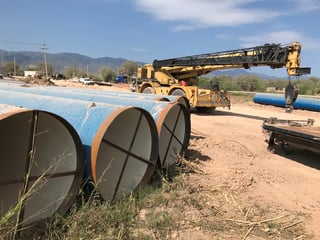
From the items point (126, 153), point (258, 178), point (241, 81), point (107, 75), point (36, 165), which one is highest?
point (107, 75)

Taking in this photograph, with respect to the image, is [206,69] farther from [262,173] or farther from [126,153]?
[126,153]

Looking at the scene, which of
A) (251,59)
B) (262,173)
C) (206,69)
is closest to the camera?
(262,173)

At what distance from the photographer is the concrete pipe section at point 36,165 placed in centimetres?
321

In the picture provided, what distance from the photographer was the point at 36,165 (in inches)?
134

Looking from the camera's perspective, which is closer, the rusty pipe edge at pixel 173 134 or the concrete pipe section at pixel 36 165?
the concrete pipe section at pixel 36 165

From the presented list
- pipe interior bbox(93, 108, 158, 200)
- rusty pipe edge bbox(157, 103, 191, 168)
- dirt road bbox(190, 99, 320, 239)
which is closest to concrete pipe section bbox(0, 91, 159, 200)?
pipe interior bbox(93, 108, 158, 200)

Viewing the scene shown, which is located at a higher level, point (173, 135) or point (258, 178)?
point (173, 135)

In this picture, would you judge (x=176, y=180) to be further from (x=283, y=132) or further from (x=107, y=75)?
(x=107, y=75)

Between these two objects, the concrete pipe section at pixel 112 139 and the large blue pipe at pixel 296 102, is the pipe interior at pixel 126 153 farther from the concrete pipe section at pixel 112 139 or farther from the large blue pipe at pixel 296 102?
the large blue pipe at pixel 296 102

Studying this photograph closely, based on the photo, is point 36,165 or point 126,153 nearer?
point 36,165

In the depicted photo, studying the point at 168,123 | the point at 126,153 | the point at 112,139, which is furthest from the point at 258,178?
the point at 112,139

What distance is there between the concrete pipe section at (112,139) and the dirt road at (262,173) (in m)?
1.47

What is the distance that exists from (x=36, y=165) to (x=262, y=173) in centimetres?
469

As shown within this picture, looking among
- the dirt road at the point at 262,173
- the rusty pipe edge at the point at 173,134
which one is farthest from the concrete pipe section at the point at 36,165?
the dirt road at the point at 262,173
